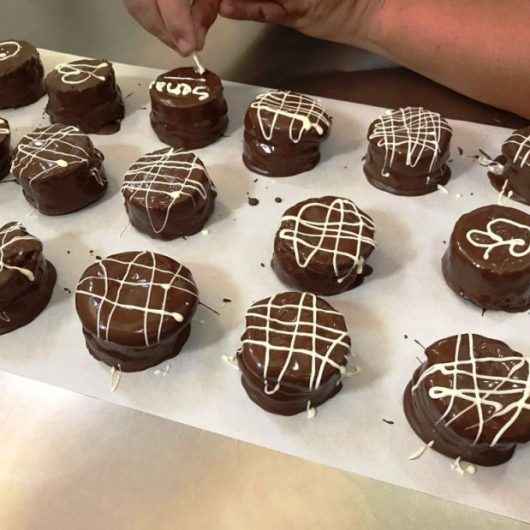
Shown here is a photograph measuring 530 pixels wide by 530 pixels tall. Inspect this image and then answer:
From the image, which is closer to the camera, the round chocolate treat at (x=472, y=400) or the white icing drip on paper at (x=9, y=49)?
the round chocolate treat at (x=472, y=400)

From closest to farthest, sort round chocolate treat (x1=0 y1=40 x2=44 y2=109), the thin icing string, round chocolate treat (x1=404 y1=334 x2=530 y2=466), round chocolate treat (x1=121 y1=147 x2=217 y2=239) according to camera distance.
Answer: round chocolate treat (x1=404 y1=334 x2=530 y2=466)
the thin icing string
round chocolate treat (x1=121 y1=147 x2=217 y2=239)
round chocolate treat (x1=0 y1=40 x2=44 y2=109)

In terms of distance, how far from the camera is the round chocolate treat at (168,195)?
171 centimetres

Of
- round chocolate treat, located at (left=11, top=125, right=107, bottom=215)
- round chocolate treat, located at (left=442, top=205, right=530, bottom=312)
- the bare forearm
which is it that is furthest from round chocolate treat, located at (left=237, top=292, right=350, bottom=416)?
the bare forearm

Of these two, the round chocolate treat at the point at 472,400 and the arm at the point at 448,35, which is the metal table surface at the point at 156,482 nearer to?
the round chocolate treat at the point at 472,400

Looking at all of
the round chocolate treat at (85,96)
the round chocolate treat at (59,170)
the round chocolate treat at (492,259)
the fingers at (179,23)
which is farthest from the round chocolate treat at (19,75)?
the round chocolate treat at (492,259)

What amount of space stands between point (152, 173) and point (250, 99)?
564 millimetres

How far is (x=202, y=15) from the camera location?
199 centimetres

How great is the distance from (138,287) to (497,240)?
89 cm

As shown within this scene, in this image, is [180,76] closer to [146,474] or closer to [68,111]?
[68,111]

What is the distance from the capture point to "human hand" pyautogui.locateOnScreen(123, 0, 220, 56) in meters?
1.83

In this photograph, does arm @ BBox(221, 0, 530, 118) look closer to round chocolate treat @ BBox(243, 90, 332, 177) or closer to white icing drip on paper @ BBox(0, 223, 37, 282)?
round chocolate treat @ BBox(243, 90, 332, 177)

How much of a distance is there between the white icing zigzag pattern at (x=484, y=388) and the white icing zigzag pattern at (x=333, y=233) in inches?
13.9

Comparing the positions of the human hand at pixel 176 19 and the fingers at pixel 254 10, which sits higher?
the human hand at pixel 176 19

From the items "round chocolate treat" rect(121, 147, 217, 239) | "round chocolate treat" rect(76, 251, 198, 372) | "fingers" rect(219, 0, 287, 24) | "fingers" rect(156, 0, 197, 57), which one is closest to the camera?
"round chocolate treat" rect(76, 251, 198, 372)
